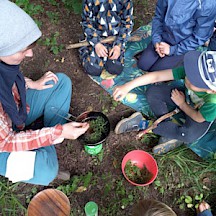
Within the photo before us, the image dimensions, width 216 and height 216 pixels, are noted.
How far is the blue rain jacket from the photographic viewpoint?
2451mm

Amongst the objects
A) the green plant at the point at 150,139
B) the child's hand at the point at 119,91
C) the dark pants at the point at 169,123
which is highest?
the child's hand at the point at 119,91

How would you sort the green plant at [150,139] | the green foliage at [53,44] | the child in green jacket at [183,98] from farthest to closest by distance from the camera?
the green foliage at [53,44] < the green plant at [150,139] < the child in green jacket at [183,98]

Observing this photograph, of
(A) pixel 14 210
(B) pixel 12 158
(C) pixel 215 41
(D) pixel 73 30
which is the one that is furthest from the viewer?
(D) pixel 73 30

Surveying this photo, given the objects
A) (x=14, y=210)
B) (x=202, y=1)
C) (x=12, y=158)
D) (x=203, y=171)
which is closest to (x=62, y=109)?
(x=12, y=158)

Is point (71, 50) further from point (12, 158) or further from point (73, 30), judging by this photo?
point (12, 158)

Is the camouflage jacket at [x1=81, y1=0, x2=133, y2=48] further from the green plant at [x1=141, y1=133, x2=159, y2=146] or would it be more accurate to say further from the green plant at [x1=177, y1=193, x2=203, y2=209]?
the green plant at [x1=177, y1=193, x2=203, y2=209]

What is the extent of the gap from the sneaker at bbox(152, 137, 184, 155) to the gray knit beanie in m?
1.34

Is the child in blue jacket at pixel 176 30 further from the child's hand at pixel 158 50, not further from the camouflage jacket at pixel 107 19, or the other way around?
the camouflage jacket at pixel 107 19

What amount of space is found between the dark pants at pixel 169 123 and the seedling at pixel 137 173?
333 mm

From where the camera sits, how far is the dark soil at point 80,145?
2.31 metres

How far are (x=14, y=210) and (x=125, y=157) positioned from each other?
2.97 ft

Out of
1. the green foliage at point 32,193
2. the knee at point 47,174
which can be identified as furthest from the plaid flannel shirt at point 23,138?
the green foliage at point 32,193

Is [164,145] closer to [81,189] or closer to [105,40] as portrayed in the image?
[81,189]

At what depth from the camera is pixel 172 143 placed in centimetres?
246
